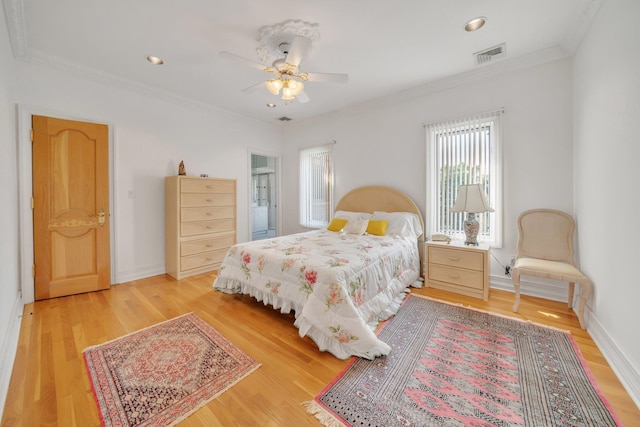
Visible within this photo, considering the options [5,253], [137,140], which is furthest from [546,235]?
[137,140]

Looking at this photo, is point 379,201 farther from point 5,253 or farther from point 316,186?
point 5,253

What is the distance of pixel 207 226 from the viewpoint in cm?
382

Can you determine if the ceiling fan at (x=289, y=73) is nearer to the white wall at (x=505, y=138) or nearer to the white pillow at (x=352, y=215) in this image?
the white wall at (x=505, y=138)

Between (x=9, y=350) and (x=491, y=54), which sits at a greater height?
(x=491, y=54)

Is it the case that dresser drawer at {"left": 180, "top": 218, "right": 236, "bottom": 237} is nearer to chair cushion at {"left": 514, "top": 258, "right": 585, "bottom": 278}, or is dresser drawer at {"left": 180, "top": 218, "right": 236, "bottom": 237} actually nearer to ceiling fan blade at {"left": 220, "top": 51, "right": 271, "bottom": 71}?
ceiling fan blade at {"left": 220, "top": 51, "right": 271, "bottom": 71}

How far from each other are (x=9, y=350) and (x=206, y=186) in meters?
2.47

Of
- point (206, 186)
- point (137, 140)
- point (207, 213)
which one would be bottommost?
Result: point (207, 213)


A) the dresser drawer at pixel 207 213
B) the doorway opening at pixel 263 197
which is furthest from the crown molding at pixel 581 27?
the doorway opening at pixel 263 197

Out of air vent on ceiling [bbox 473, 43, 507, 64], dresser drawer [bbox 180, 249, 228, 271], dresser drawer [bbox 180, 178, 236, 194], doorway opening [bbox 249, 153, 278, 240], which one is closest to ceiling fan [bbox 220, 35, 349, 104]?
air vent on ceiling [bbox 473, 43, 507, 64]

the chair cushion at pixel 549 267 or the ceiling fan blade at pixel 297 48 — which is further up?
the ceiling fan blade at pixel 297 48

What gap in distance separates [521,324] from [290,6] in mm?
3288

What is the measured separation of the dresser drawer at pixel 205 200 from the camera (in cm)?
355

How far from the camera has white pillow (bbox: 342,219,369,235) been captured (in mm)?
3481

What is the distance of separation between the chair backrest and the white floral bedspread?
1167 millimetres
